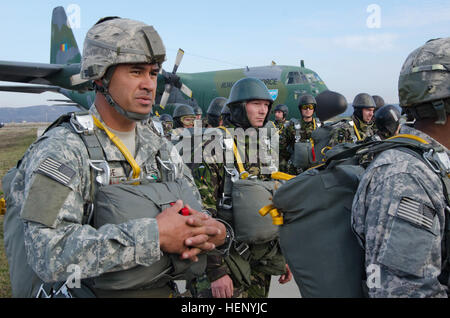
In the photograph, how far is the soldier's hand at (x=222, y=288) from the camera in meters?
2.94

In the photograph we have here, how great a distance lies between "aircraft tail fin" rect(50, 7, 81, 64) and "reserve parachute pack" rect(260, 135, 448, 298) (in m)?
26.1

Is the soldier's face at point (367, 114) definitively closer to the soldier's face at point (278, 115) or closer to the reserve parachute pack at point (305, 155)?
the reserve parachute pack at point (305, 155)

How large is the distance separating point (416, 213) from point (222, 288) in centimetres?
185

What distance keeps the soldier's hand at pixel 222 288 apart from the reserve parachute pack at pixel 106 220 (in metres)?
1.16

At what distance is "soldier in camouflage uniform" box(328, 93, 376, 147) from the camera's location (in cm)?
712

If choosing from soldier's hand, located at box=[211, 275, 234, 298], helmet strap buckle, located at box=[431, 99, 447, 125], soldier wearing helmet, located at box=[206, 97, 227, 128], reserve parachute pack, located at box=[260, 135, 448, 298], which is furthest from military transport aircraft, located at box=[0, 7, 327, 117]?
helmet strap buckle, located at box=[431, 99, 447, 125]

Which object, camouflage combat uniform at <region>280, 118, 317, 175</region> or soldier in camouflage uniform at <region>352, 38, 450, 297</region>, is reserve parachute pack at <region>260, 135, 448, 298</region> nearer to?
soldier in camouflage uniform at <region>352, 38, 450, 297</region>

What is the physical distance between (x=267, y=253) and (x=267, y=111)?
1603 mm

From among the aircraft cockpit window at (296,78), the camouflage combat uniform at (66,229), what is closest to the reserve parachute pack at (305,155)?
the camouflage combat uniform at (66,229)

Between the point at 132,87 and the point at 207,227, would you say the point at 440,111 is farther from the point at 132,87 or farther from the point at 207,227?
the point at 132,87

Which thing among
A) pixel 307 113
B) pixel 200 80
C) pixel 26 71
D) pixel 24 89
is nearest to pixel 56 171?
pixel 307 113
